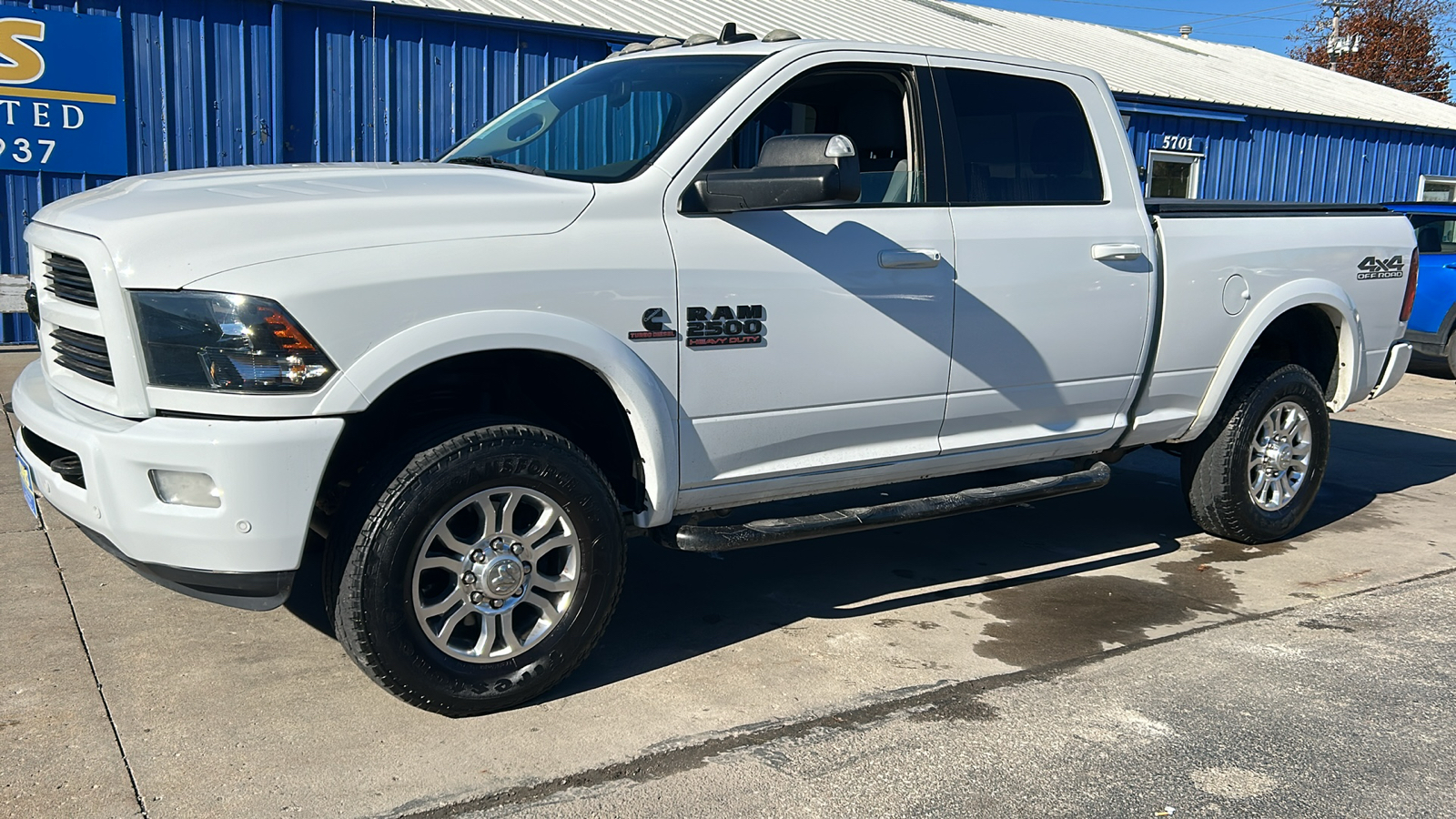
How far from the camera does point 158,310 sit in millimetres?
3074

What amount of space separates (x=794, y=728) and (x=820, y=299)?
4.49 feet

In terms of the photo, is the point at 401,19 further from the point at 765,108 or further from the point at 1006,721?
the point at 1006,721

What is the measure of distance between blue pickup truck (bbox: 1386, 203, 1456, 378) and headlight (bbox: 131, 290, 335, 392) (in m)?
11.8

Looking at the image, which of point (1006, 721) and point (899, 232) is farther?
point (899, 232)

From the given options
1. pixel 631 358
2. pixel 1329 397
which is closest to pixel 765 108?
pixel 631 358

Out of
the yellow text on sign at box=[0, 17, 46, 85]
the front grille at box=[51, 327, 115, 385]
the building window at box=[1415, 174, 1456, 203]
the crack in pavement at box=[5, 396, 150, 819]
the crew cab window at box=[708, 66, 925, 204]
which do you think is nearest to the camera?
the crack in pavement at box=[5, 396, 150, 819]

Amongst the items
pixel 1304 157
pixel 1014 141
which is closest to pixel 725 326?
pixel 1014 141

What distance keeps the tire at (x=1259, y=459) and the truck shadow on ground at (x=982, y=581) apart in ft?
0.53

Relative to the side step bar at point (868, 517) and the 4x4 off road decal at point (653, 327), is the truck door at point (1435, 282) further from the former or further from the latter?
the 4x4 off road decal at point (653, 327)

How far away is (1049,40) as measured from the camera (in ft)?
63.6

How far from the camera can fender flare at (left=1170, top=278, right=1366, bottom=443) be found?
5312 millimetres

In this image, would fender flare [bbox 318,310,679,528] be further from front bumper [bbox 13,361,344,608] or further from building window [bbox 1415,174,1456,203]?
building window [bbox 1415,174,1456,203]

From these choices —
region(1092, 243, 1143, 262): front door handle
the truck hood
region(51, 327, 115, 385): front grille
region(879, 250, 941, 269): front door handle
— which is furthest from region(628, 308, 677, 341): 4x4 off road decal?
region(1092, 243, 1143, 262): front door handle

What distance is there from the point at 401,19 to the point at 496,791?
28.2 ft
